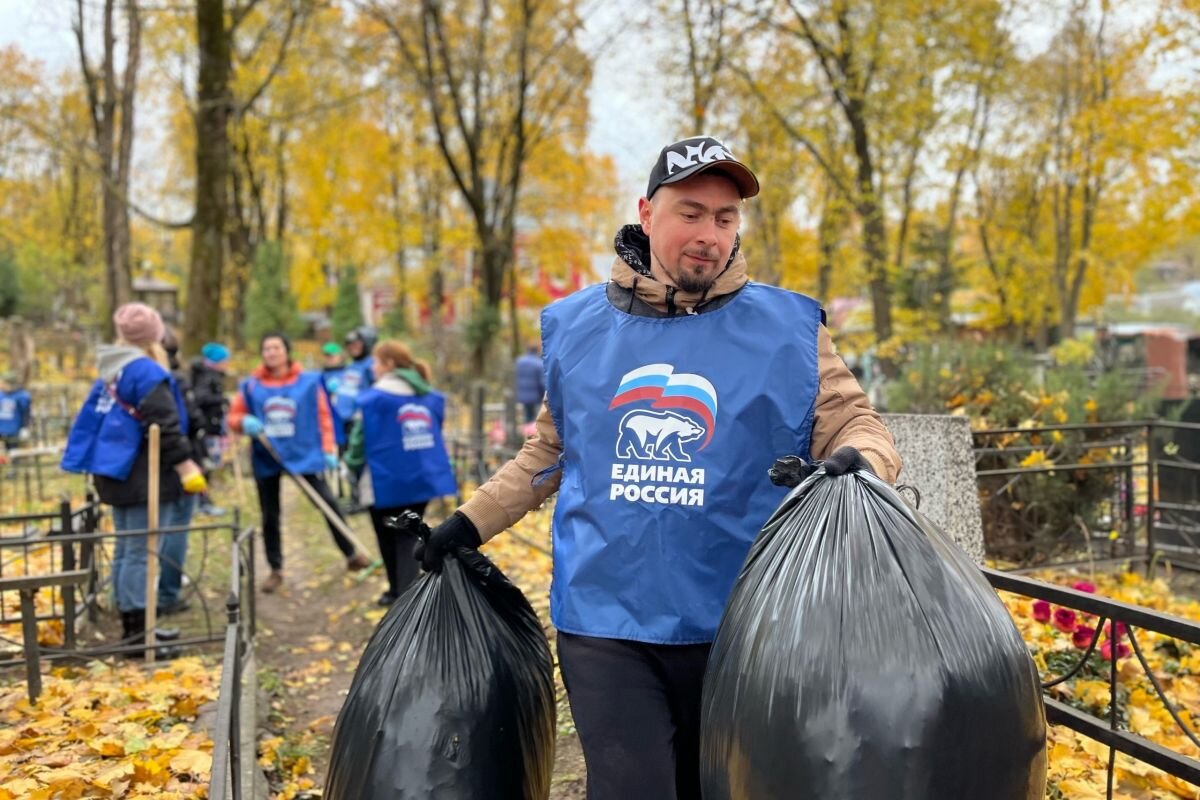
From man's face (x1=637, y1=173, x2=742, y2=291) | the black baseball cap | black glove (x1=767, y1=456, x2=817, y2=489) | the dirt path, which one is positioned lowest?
the dirt path

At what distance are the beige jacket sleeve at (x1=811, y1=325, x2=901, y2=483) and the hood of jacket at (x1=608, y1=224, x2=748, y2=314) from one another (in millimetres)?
231

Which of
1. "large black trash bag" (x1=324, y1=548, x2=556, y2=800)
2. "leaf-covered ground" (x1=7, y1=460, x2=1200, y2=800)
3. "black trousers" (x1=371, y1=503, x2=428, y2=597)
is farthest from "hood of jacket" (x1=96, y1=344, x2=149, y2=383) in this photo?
"large black trash bag" (x1=324, y1=548, x2=556, y2=800)

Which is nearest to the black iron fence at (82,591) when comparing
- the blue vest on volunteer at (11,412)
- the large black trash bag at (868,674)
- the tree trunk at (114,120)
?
the large black trash bag at (868,674)

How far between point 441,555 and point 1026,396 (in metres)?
5.25

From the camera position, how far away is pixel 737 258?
217cm

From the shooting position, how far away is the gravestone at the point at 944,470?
4366mm

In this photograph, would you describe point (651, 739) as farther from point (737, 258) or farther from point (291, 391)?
point (291, 391)

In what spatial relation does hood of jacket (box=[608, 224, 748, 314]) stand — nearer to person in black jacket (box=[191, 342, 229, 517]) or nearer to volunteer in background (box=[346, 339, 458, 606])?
volunteer in background (box=[346, 339, 458, 606])

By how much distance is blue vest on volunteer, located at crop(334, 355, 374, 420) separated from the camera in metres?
9.47

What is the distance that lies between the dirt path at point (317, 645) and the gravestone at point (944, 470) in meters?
1.89

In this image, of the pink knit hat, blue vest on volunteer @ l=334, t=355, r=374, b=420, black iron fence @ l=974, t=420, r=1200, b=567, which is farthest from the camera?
blue vest on volunteer @ l=334, t=355, r=374, b=420

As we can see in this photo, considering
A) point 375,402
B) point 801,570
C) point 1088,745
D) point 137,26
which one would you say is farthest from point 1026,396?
point 137,26

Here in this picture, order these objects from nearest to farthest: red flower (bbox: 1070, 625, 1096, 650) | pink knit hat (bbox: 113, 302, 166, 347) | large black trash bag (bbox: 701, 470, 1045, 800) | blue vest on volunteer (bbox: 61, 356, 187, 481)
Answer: large black trash bag (bbox: 701, 470, 1045, 800) → red flower (bbox: 1070, 625, 1096, 650) → blue vest on volunteer (bbox: 61, 356, 187, 481) → pink knit hat (bbox: 113, 302, 166, 347)

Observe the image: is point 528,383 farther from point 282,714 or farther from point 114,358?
point 282,714
